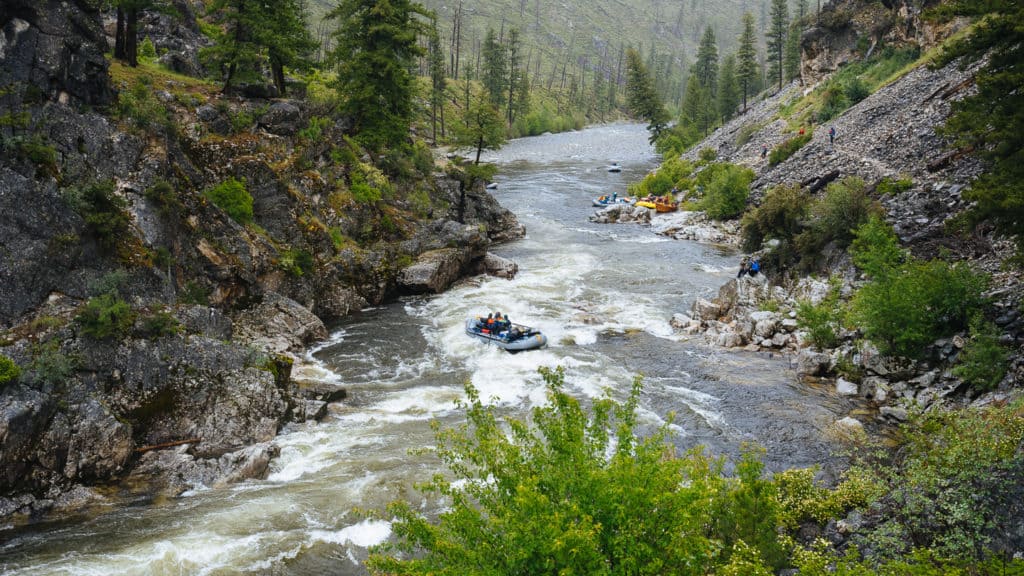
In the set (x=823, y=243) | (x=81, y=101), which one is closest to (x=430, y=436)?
(x=81, y=101)

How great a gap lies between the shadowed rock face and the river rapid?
11.4 metres

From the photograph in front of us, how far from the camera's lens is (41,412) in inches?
526

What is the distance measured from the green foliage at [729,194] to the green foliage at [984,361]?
29.0 meters

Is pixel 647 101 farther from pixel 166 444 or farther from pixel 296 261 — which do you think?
pixel 166 444

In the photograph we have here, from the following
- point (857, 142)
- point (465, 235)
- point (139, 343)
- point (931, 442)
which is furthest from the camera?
point (857, 142)

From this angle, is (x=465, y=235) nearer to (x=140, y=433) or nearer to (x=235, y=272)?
(x=235, y=272)

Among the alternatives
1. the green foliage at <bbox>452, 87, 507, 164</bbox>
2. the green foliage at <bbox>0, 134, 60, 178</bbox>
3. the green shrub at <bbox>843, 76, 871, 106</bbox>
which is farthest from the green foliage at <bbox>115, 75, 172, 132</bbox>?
the green shrub at <bbox>843, 76, 871, 106</bbox>

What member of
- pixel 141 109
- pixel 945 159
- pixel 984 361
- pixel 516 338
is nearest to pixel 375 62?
pixel 141 109

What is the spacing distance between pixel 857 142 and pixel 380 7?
30625 mm

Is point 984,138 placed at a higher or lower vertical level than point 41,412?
higher

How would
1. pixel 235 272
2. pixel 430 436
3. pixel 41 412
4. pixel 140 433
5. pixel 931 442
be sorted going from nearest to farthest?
pixel 931 442, pixel 41 412, pixel 140 433, pixel 430 436, pixel 235 272

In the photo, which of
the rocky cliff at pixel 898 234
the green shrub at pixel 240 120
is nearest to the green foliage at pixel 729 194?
the rocky cliff at pixel 898 234

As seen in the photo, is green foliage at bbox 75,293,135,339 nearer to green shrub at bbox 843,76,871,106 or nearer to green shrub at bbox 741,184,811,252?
green shrub at bbox 741,184,811,252

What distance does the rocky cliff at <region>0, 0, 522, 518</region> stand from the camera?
14.0 metres
